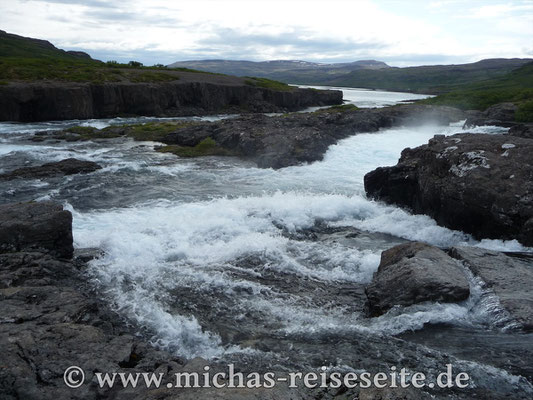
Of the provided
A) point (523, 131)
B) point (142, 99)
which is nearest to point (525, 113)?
point (523, 131)

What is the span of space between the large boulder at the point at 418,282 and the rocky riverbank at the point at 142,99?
152 feet

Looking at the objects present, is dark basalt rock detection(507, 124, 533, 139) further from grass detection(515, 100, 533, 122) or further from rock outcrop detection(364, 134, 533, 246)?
grass detection(515, 100, 533, 122)

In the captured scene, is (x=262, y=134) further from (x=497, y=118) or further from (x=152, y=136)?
(x=497, y=118)

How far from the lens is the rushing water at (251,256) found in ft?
A: 27.3

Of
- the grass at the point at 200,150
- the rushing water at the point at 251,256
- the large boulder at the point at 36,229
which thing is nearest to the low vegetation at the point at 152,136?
the grass at the point at 200,150

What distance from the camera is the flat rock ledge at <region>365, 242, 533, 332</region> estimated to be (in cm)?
892

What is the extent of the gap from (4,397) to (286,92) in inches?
2792

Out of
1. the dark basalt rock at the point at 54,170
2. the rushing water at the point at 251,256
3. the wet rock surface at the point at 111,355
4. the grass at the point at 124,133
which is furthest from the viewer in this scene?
the grass at the point at 124,133

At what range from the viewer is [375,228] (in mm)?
15203

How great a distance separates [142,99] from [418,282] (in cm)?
5176

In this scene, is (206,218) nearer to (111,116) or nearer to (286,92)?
(111,116)

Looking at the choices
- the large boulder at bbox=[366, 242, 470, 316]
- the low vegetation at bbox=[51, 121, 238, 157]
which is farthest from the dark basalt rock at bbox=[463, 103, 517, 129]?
the large boulder at bbox=[366, 242, 470, 316]

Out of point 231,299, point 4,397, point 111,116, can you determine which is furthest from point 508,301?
point 111,116

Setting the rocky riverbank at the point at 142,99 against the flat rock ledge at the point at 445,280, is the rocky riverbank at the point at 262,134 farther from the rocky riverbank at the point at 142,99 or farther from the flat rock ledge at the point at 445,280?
the flat rock ledge at the point at 445,280
